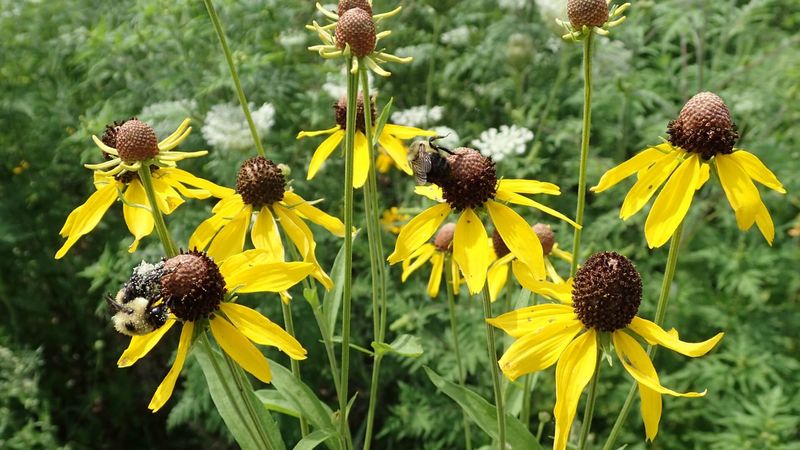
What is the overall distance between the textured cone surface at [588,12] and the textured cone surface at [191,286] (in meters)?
0.67

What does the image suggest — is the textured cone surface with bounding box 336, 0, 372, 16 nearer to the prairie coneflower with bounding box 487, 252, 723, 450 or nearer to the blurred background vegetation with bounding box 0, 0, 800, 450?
the prairie coneflower with bounding box 487, 252, 723, 450

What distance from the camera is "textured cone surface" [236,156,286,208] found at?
4.12 ft

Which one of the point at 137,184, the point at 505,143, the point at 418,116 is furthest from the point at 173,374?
the point at 418,116

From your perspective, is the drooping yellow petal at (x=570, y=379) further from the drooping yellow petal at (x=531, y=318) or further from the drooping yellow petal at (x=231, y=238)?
the drooping yellow petal at (x=231, y=238)

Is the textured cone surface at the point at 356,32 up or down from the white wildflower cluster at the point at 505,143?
up

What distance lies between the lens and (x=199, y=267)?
3.29ft

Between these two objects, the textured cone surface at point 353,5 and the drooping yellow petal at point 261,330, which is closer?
Result: the drooping yellow petal at point 261,330

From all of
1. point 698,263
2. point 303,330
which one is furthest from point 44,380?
point 698,263

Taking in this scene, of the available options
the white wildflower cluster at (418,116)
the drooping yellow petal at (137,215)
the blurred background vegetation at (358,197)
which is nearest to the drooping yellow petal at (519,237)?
the drooping yellow petal at (137,215)

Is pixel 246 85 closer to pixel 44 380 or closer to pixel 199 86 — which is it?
pixel 199 86

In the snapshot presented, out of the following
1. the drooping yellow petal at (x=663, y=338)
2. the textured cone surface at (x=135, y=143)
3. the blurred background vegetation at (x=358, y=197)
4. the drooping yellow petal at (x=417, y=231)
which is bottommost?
the blurred background vegetation at (x=358, y=197)

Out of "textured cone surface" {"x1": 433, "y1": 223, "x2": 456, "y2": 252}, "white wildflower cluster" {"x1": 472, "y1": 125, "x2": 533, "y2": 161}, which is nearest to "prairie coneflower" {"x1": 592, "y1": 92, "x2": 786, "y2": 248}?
"textured cone surface" {"x1": 433, "y1": 223, "x2": 456, "y2": 252}

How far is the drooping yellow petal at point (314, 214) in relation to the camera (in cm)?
131

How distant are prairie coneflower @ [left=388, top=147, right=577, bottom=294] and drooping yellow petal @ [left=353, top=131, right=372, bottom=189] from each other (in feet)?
0.51
